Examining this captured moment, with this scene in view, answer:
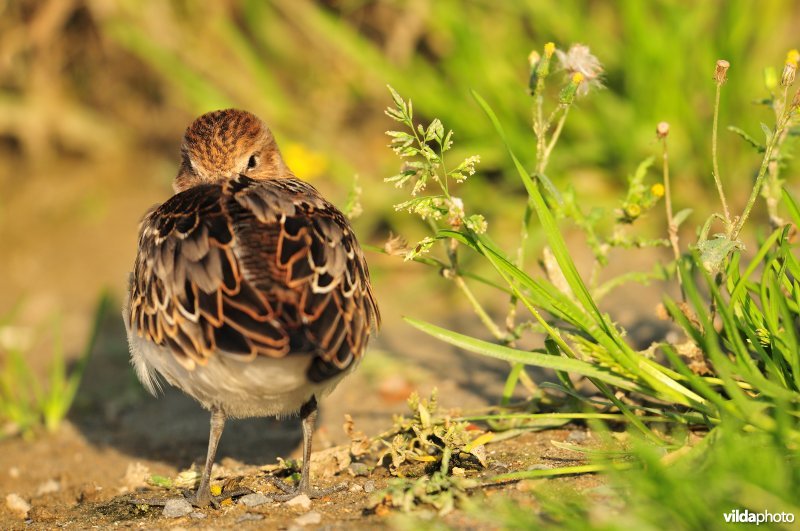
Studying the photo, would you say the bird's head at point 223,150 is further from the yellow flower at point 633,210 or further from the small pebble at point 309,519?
the yellow flower at point 633,210

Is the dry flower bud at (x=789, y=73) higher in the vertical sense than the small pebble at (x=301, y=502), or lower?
higher

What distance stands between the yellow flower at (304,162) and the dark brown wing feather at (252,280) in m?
2.91

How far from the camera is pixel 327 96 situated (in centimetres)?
809

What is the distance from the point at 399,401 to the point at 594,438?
157cm

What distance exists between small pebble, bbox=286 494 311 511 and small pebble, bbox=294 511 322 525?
→ 0.16m

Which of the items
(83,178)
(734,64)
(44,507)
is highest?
(734,64)

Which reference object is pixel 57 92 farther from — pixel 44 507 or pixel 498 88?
pixel 44 507

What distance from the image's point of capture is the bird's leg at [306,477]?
160 inches

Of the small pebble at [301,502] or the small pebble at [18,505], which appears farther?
the small pebble at [18,505]

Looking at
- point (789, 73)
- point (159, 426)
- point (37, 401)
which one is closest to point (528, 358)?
point (789, 73)

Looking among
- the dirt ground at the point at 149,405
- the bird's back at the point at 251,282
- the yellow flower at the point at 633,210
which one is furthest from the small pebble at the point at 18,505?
Answer: the yellow flower at the point at 633,210

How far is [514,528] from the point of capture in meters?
3.04

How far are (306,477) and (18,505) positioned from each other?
1430 millimetres

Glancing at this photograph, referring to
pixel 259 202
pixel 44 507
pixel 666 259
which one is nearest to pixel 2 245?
pixel 44 507
